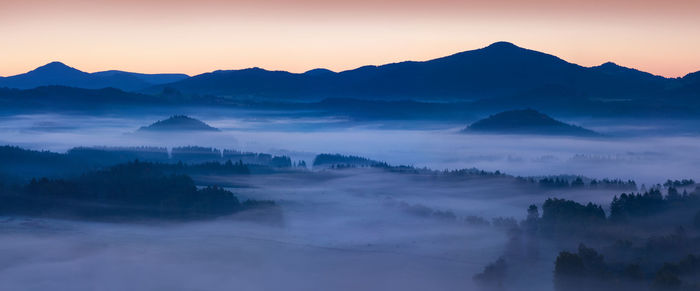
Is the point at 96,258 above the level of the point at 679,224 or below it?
below

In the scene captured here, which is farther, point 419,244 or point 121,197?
point 121,197

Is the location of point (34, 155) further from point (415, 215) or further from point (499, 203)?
point (499, 203)

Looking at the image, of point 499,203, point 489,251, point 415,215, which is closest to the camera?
point 489,251

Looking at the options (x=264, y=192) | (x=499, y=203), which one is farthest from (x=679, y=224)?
(x=264, y=192)

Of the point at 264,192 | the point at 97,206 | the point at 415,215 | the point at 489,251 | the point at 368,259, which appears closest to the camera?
the point at 489,251

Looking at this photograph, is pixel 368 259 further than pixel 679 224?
Yes

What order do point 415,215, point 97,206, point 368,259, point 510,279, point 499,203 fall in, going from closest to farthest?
point 510,279
point 368,259
point 97,206
point 415,215
point 499,203

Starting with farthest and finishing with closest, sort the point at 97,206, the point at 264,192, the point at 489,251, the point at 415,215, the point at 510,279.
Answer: the point at 264,192 < the point at 415,215 < the point at 97,206 < the point at 489,251 < the point at 510,279

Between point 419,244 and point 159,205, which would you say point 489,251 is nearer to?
point 419,244

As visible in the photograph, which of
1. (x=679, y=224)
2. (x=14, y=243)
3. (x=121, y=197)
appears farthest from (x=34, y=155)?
(x=679, y=224)
